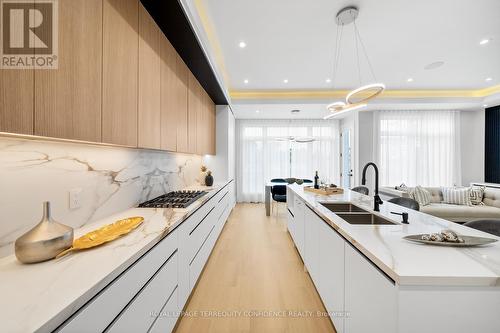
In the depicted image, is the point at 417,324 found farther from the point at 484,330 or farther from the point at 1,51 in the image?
the point at 1,51

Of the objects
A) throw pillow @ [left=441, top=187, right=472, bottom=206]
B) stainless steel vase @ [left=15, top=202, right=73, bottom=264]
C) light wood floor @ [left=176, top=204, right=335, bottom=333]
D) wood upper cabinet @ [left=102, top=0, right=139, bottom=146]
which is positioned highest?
wood upper cabinet @ [left=102, top=0, right=139, bottom=146]

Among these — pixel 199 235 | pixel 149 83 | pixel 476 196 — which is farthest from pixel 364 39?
pixel 476 196

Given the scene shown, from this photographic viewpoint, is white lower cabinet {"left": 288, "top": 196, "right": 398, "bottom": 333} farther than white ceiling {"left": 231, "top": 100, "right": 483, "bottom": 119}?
No

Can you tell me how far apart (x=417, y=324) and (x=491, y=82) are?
21.5 ft

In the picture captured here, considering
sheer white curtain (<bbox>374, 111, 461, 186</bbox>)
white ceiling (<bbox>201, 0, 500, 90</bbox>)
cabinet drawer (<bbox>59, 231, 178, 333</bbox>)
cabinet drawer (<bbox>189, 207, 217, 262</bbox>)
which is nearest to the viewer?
cabinet drawer (<bbox>59, 231, 178, 333</bbox>)

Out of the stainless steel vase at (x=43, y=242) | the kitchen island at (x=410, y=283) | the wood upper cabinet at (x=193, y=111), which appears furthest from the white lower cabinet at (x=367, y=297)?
the wood upper cabinet at (x=193, y=111)

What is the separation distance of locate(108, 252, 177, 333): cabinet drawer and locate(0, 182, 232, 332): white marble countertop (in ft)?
0.73

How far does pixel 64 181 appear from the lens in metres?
1.25

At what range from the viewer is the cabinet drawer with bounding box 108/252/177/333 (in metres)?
0.93

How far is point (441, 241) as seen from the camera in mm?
1060

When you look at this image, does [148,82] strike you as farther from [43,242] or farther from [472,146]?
[472,146]

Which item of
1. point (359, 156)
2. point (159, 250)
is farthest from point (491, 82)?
point (159, 250)

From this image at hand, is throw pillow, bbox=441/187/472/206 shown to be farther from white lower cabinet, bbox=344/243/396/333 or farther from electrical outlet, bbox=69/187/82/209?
electrical outlet, bbox=69/187/82/209

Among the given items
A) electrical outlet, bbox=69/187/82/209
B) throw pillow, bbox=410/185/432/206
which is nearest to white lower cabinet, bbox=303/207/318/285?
electrical outlet, bbox=69/187/82/209
